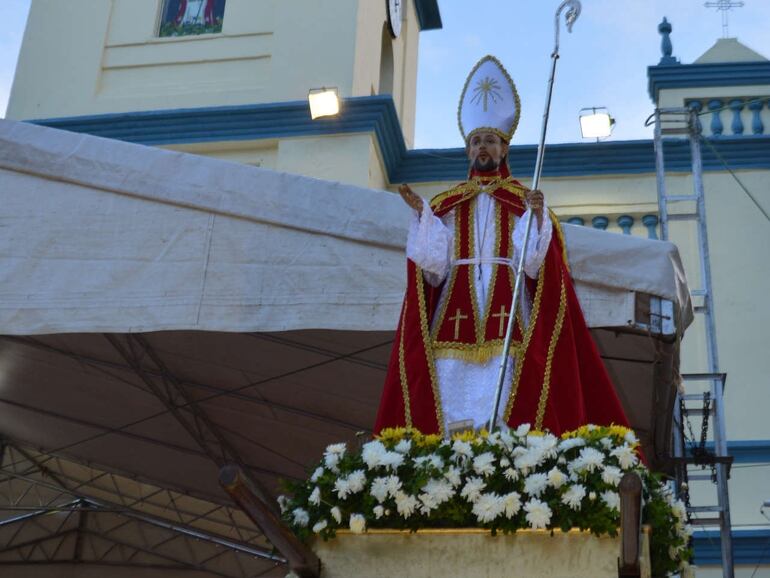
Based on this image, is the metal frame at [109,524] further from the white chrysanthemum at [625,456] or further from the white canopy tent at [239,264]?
the white chrysanthemum at [625,456]

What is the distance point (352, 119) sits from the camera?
35.6ft

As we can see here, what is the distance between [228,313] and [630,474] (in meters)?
3.08

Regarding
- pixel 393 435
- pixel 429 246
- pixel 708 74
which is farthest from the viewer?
pixel 708 74

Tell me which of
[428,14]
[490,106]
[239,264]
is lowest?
[239,264]

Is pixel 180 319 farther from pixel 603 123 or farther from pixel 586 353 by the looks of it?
pixel 603 123

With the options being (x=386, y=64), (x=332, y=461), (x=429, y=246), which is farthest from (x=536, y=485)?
(x=386, y=64)

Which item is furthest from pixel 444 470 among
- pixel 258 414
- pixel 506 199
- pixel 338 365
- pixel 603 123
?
pixel 603 123

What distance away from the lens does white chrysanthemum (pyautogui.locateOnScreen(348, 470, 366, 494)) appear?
3.97 metres

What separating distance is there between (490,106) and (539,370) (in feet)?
4.51

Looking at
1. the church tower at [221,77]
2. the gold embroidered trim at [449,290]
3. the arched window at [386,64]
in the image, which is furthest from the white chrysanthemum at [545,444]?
the arched window at [386,64]

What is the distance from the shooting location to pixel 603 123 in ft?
36.0

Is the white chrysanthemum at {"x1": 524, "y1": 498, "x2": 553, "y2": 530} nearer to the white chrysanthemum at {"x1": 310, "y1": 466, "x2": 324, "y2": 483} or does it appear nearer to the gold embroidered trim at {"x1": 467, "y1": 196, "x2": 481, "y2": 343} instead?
the white chrysanthemum at {"x1": 310, "y1": 466, "x2": 324, "y2": 483}

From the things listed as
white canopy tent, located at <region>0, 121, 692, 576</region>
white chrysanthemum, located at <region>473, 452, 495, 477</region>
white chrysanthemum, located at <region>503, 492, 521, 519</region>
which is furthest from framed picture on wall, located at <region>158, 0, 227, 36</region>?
white chrysanthemum, located at <region>503, 492, 521, 519</region>

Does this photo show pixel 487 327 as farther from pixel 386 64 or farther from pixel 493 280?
pixel 386 64
